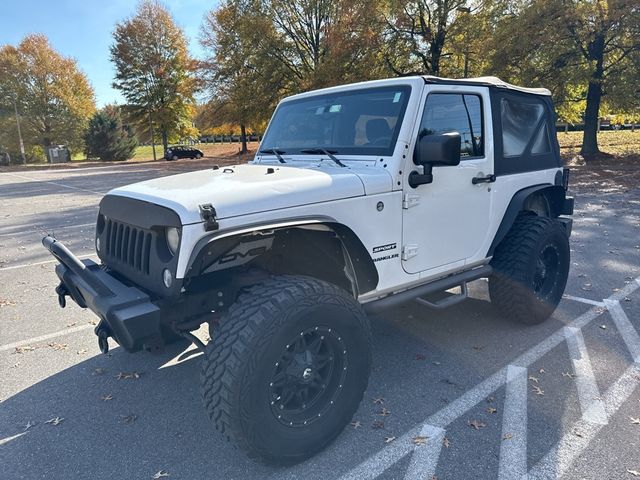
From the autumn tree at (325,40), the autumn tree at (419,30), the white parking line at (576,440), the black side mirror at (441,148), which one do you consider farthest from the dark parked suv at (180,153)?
the white parking line at (576,440)

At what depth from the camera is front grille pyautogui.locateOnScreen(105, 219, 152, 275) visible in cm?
259

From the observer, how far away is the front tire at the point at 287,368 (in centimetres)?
223

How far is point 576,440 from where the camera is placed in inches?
104

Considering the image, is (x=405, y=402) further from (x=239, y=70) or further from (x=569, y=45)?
(x=239, y=70)

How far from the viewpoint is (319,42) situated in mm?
27531

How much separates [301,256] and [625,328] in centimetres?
315

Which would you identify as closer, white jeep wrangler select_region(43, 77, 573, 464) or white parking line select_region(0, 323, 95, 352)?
white jeep wrangler select_region(43, 77, 573, 464)

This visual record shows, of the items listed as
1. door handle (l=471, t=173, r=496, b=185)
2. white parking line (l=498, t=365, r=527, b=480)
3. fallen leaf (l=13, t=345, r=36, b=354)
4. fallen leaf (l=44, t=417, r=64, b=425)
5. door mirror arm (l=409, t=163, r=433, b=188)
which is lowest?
white parking line (l=498, t=365, r=527, b=480)

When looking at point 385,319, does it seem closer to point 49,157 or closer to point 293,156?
point 293,156

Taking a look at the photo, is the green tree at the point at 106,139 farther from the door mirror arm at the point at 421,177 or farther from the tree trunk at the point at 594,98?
the door mirror arm at the point at 421,177

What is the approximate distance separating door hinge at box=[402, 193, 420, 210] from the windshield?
1.05 ft

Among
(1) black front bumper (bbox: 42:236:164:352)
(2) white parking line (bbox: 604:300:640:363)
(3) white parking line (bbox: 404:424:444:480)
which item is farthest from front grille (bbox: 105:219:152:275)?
(2) white parking line (bbox: 604:300:640:363)

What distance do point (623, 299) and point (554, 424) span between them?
Answer: 270 centimetres

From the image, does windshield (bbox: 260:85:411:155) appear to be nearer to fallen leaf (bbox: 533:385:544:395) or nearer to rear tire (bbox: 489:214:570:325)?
rear tire (bbox: 489:214:570:325)
